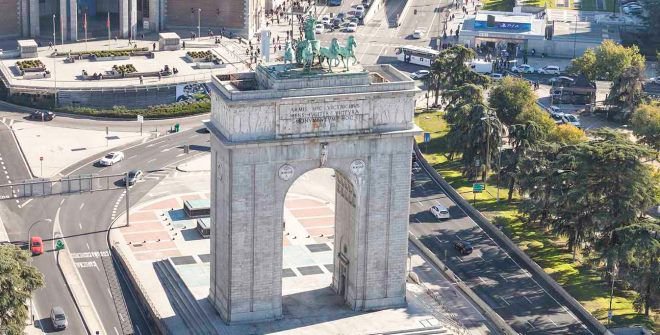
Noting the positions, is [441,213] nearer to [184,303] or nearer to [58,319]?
[184,303]

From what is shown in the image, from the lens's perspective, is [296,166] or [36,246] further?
[36,246]

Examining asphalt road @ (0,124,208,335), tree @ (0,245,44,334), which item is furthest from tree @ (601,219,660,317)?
tree @ (0,245,44,334)

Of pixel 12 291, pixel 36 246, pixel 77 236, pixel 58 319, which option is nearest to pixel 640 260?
pixel 58 319

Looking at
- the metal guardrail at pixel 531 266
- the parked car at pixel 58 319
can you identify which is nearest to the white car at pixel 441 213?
the metal guardrail at pixel 531 266

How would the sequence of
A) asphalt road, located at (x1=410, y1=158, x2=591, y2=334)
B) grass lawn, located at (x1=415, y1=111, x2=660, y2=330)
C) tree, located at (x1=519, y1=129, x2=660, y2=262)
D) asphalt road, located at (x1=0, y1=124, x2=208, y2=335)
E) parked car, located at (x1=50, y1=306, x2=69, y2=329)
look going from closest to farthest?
parked car, located at (x1=50, y1=306, x2=69, y2=329)
asphalt road, located at (x1=0, y1=124, x2=208, y2=335)
asphalt road, located at (x1=410, y1=158, x2=591, y2=334)
grass lawn, located at (x1=415, y1=111, x2=660, y2=330)
tree, located at (x1=519, y1=129, x2=660, y2=262)

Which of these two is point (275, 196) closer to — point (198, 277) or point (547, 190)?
point (198, 277)

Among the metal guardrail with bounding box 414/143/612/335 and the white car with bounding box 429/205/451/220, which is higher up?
the white car with bounding box 429/205/451/220

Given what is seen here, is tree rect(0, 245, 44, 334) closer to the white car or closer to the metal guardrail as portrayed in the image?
the metal guardrail
